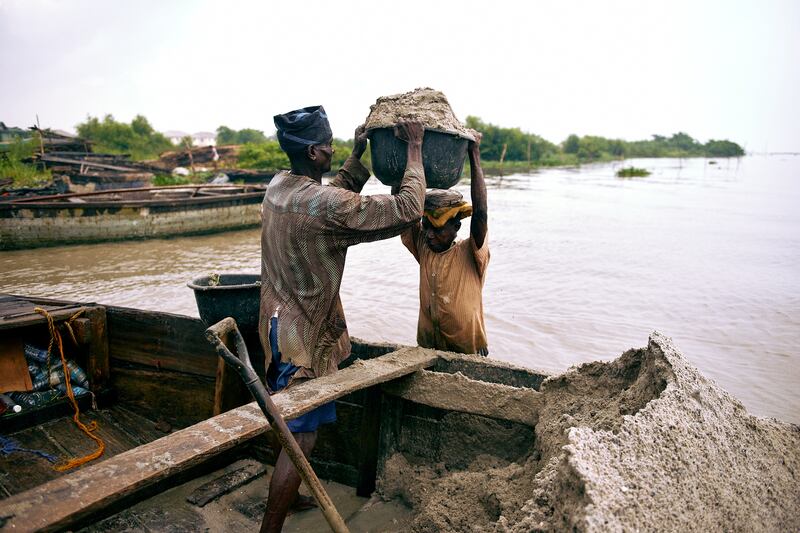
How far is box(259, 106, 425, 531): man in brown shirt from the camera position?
2080mm

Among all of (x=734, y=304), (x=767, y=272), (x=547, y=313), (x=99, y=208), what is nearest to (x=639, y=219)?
(x=767, y=272)

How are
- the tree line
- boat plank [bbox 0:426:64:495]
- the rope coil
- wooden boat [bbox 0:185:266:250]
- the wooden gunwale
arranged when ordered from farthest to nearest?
the tree line → wooden boat [bbox 0:185:266:250] → the wooden gunwale → the rope coil → boat plank [bbox 0:426:64:495]

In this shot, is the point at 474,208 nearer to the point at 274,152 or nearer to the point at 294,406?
the point at 294,406

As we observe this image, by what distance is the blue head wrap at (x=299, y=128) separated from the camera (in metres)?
2.19

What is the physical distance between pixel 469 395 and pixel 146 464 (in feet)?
4.57

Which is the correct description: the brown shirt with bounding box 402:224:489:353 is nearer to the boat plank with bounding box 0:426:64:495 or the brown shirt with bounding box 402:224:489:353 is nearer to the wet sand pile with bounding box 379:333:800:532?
the wet sand pile with bounding box 379:333:800:532

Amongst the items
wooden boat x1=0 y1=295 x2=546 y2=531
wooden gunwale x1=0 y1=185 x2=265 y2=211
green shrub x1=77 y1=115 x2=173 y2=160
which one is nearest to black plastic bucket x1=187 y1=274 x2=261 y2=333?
wooden boat x1=0 y1=295 x2=546 y2=531

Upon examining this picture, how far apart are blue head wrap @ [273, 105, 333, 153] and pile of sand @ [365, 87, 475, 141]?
283 mm

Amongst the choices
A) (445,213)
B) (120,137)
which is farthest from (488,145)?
(445,213)

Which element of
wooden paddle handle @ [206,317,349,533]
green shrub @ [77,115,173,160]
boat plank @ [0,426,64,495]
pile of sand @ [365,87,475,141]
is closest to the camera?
wooden paddle handle @ [206,317,349,533]

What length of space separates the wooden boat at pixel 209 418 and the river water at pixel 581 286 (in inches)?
150

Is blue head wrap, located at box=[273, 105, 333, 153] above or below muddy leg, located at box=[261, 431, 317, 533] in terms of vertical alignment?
above

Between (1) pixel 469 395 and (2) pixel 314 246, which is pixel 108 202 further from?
(1) pixel 469 395

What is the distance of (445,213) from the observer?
2.96m
